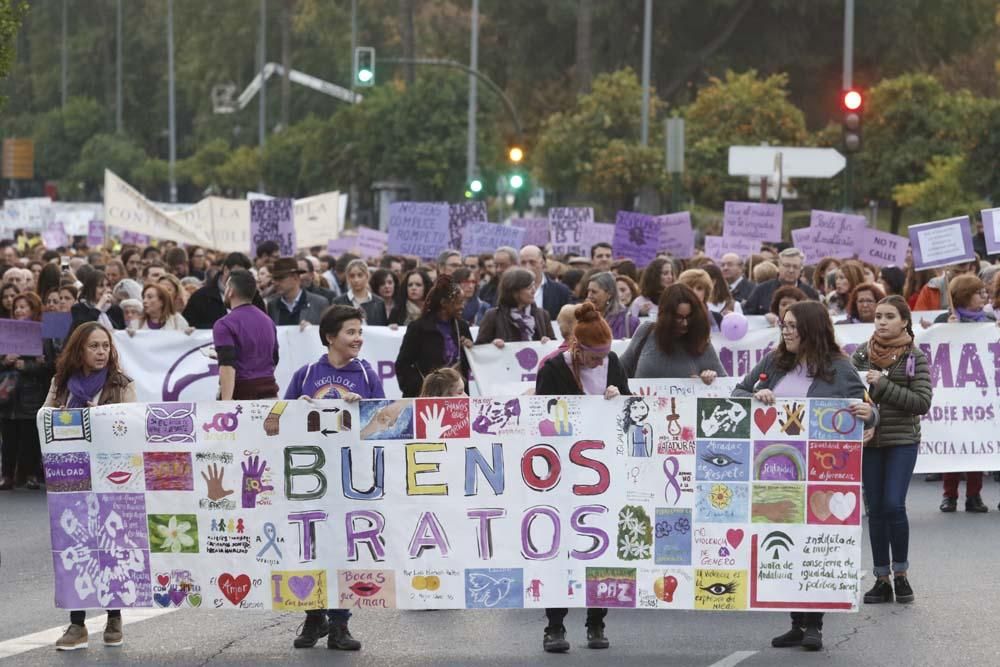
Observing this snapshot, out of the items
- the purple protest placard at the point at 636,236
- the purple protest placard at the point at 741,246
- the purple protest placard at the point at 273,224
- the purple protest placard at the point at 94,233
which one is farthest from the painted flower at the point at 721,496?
the purple protest placard at the point at 94,233

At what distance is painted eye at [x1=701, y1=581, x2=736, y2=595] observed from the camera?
8336 millimetres

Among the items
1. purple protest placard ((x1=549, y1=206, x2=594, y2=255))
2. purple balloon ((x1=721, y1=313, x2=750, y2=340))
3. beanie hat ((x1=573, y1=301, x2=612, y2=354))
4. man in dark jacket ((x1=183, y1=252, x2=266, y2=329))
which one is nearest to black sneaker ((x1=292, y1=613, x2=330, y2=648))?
beanie hat ((x1=573, y1=301, x2=612, y2=354))

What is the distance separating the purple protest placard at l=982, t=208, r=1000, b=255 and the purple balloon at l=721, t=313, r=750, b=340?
9.09ft

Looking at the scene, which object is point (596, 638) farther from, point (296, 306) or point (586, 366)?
point (296, 306)

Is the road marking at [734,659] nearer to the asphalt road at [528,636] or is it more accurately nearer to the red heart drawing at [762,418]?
the asphalt road at [528,636]

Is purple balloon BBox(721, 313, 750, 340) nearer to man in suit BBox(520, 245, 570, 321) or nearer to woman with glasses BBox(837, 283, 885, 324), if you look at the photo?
woman with glasses BBox(837, 283, 885, 324)

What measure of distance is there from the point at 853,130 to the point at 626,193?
18970mm

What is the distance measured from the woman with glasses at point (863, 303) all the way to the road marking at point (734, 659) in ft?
15.6

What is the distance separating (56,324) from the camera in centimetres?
1432

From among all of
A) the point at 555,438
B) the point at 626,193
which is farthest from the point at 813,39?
the point at 555,438

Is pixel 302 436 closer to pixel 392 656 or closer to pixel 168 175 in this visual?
pixel 392 656

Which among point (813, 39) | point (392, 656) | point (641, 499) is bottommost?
point (392, 656)

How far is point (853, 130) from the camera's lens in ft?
74.7

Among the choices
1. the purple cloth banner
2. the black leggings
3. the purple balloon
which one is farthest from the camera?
the purple cloth banner
